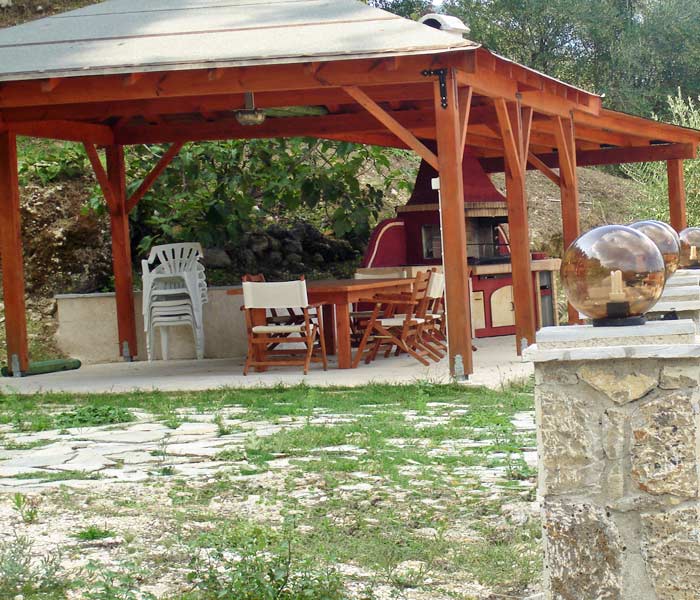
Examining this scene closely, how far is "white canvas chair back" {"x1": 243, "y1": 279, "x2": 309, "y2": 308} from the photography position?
9.04 m

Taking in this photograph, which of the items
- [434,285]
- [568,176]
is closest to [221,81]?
[434,285]

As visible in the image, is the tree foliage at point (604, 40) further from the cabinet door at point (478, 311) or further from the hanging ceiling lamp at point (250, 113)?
the hanging ceiling lamp at point (250, 113)

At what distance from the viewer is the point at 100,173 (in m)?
11.4

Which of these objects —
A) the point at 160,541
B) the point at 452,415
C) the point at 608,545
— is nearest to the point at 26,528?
the point at 160,541

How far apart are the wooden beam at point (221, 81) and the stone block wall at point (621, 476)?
18.9ft

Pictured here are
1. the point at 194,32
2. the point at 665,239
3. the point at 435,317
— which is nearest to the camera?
the point at 665,239

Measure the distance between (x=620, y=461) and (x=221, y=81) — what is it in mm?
6397

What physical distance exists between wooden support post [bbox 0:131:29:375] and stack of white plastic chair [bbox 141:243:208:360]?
1457 millimetres

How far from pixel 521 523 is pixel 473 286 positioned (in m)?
8.56

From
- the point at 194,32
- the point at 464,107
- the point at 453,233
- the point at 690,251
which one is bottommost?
the point at 690,251

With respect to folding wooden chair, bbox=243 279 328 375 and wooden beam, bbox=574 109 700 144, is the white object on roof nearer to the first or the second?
wooden beam, bbox=574 109 700 144

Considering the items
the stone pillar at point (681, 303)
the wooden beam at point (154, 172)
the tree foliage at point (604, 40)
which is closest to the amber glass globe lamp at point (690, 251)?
the stone pillar at point (681, 303)

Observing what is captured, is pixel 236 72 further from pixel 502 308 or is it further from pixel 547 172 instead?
pixel 502 308

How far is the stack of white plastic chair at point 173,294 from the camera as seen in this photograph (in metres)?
11.5
